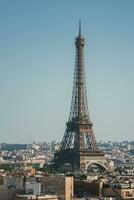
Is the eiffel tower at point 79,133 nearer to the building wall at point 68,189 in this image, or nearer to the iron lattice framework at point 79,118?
the iron lattice framework at point 79,118

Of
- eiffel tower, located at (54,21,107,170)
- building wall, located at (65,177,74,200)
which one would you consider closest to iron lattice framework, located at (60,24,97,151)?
eiffel tower, located at (54,21,107,170)

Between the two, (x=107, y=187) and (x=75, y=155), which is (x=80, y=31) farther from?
(x=107, y=187)

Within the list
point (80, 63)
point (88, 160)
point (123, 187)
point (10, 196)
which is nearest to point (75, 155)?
point (88, 160)

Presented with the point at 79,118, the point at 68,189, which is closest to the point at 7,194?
the point at 68,189

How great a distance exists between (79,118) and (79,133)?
2550 mm

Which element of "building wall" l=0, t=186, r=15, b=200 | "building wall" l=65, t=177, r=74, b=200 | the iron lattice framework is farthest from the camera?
the iron lattice framework

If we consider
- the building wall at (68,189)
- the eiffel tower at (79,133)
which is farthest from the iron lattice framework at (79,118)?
the building wall at (68,189)

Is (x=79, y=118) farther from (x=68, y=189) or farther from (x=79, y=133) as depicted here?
(x=68, y=189)

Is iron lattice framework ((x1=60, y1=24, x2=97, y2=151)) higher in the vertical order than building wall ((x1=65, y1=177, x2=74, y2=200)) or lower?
higher

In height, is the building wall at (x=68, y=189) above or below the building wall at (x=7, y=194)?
above

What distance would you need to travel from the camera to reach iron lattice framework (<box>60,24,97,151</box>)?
110938 millimetres

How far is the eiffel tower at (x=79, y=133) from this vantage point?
111 metres

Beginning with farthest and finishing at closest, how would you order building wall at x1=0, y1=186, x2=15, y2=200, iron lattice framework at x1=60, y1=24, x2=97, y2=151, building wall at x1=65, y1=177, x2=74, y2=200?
1. iron lattice framework at x1=60, y1=24, x2=97, y2=151
2. building wall at x1=65, y1=177, x2=74, y2=200
3. building wall at x1=0, y1=186, x2=15, y2=200

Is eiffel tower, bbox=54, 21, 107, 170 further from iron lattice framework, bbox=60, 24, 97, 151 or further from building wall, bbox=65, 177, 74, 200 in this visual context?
building wall, bbox=65, 177, 74, 200
